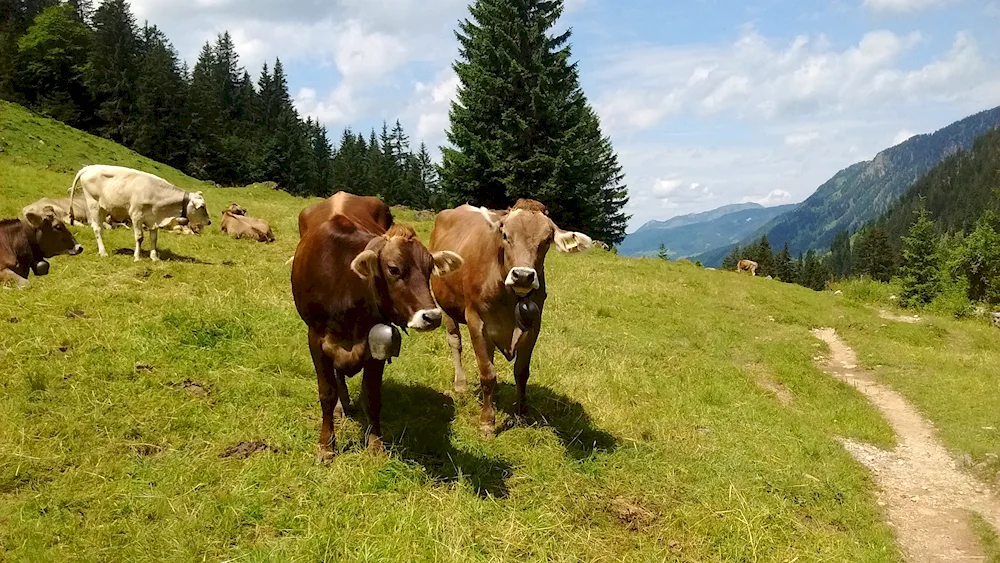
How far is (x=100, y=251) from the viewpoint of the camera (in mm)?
11672

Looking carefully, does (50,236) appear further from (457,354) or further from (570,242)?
(570,242)

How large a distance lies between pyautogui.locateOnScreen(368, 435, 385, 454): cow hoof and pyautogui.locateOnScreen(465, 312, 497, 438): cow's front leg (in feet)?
4.07

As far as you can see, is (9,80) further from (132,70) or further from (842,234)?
(842,234)

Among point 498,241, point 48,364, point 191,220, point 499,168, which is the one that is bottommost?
point 48,364

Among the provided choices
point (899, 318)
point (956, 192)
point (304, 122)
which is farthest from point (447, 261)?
point (956, 192)

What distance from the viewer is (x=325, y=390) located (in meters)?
5.39

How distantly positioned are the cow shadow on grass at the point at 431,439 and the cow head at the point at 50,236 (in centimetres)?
722

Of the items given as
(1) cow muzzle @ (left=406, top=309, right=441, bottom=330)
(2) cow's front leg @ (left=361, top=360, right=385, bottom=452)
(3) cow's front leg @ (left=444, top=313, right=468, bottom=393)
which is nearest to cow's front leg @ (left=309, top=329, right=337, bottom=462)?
(2) cow's front leg @ (left=361, top=360, right=385, bottom=452)

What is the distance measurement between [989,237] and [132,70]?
222ft

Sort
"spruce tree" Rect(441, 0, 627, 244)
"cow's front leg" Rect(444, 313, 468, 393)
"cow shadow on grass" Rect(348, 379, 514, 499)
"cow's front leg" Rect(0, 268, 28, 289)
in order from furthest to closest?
"spruce tree" Rect(441, 0, 627, 244), "cow's front leg" Rect(0, 268, 28, 289), "cow's front leg" Rect(444, 313, 468, 393), "cow shadow on grass" Rect(348, 379, 514, 499)

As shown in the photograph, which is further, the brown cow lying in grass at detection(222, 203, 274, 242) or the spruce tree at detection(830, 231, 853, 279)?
the spruce tree at detection(830, 231, 853, 279)

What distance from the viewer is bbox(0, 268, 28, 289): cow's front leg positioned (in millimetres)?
9055

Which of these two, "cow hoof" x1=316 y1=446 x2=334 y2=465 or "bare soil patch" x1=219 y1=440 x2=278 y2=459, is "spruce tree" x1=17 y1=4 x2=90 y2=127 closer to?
"bare soil patch" x1=219 y1=440 x2=278 y2=459

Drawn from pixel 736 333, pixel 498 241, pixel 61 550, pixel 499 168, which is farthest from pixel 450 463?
pixel 499 168
